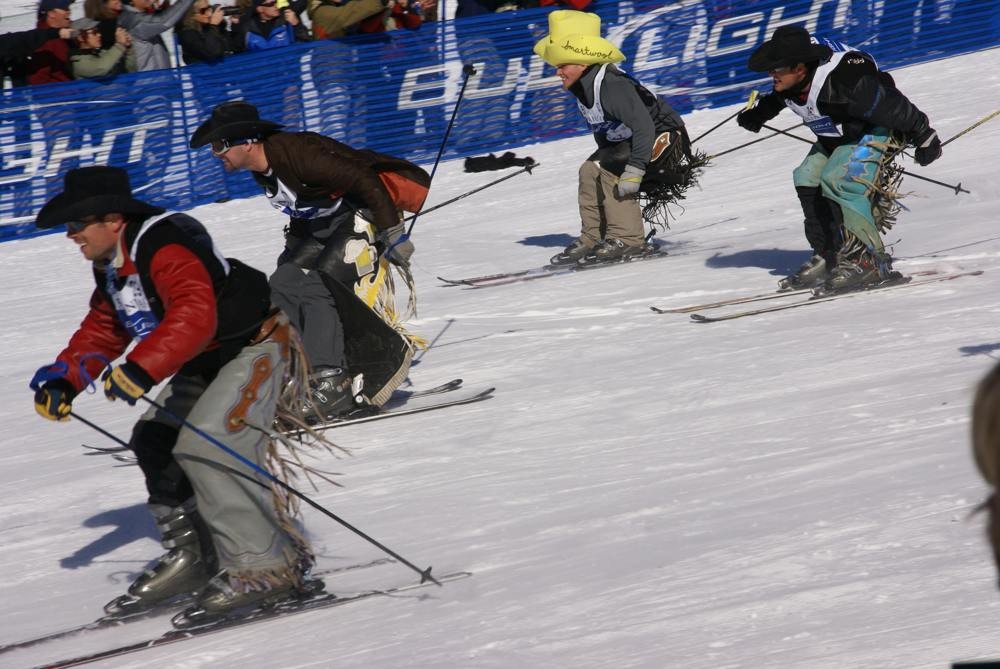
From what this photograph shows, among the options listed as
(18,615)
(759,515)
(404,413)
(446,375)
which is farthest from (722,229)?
(18,615)

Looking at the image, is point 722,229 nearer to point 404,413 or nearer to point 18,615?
point 404,413

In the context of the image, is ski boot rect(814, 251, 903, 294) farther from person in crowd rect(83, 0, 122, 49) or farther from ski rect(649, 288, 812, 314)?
person in crowd rect(83, 0, 122, 49)

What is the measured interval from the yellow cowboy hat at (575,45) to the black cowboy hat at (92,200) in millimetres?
5684

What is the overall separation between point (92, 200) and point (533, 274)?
6.11m

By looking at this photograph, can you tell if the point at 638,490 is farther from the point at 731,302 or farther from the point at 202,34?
the point at 202,34

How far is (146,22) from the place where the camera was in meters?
12.8

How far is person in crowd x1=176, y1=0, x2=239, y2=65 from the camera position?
13.0 meters

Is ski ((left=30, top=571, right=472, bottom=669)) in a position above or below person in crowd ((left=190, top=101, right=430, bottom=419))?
below

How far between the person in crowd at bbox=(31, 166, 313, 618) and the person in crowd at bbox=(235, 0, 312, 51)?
355 inches

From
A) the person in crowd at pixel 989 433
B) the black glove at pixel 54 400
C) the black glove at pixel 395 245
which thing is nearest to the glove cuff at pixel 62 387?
the black glove at pixel 54 400

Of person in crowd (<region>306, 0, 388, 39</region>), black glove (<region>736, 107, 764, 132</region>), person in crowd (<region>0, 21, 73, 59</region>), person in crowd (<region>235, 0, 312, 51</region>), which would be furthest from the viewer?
person in crowd (<region>306, 0, 388, 39</region>)

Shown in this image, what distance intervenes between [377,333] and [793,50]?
2830 mm

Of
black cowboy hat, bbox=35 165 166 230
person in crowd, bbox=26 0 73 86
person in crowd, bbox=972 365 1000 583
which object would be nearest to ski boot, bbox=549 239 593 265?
person in crowd, bbox=26 0 73 86

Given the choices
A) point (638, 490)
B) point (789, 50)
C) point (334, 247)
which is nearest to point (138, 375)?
point (638, 490)
